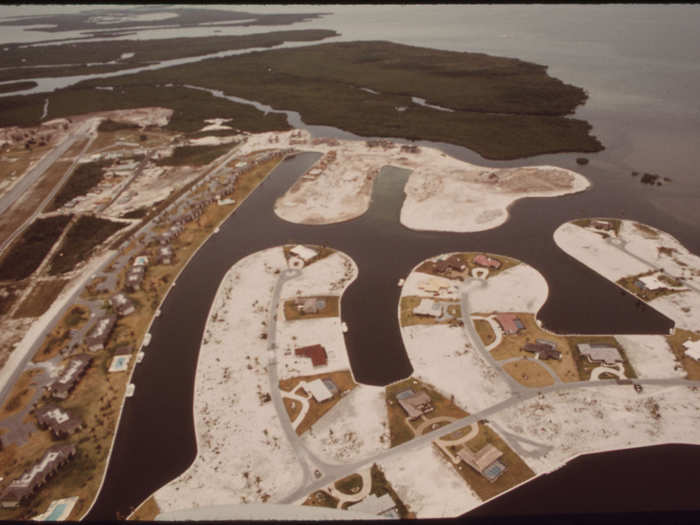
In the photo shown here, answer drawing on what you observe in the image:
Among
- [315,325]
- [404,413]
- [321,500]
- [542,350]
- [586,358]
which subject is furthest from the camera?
[315,325]

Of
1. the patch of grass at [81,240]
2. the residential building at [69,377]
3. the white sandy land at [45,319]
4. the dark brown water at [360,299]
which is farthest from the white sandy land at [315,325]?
the patch of grass at [81,240]

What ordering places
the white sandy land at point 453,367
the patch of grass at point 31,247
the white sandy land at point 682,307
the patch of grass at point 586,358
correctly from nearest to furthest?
the white sandy land at point 453,367 < the patch of grass at point 586,358 < the white sandy land at point 682,307 < the patch of grass at point 31,247

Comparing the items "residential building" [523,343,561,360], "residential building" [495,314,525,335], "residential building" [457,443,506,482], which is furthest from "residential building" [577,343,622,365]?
"residential building" [457,443,506,482]

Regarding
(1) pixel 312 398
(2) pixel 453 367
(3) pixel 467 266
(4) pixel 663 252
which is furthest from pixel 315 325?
(4) pixel 663 252

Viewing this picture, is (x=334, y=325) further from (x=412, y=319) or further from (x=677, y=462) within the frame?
(x=677, y=462)

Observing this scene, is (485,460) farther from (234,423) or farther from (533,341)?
(234,423)

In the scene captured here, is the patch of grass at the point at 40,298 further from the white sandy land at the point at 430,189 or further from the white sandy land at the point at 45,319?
the white sandy land at the point at 430,189

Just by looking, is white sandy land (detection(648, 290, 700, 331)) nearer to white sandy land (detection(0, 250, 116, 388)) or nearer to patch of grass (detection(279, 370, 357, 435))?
patch of grass (detection(279, 370, 357, 435))
